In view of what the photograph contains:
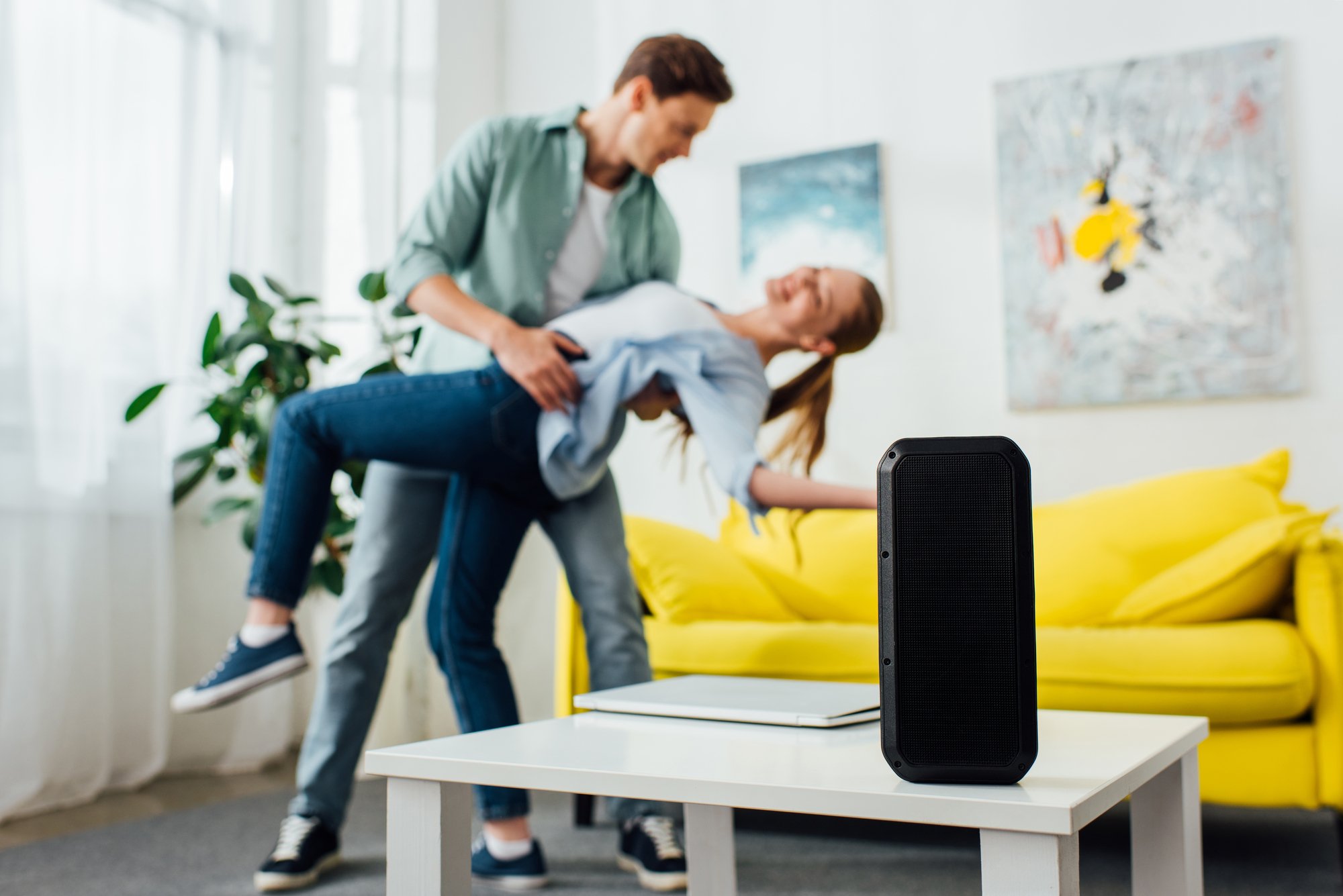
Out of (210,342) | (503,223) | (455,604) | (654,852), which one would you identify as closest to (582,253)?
(503,223)

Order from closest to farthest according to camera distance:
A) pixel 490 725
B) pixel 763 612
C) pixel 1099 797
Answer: pixel 1099 797, pixel 490 725, pixel 763 612

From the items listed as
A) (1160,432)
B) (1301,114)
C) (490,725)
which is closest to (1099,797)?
(490,725)

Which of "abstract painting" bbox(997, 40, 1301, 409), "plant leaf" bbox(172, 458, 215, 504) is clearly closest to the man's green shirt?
"plant leaf" bbox(172, 458, 215, 504)

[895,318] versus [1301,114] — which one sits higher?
[1301,114]

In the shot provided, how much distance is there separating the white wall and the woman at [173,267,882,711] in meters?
0.87

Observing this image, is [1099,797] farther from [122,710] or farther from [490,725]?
[122,710]

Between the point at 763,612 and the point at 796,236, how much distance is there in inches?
43.4

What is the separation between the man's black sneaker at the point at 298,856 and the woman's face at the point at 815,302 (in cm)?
129

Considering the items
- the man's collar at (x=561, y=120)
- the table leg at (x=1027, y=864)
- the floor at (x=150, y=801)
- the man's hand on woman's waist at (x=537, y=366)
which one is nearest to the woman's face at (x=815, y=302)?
the man's collar at (x=561, y=120)

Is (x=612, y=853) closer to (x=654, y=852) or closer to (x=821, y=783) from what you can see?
(x=654, y=852)

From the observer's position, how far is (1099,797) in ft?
2.02

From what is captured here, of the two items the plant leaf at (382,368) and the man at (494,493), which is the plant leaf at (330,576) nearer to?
the plant leaf at (382,368)

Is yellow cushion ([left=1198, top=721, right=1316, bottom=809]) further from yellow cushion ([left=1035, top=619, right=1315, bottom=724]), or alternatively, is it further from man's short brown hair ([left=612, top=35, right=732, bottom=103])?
man's short brown hair ([left=612, top=35, right=732, bottom=103])

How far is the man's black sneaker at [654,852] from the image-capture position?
156 cm
